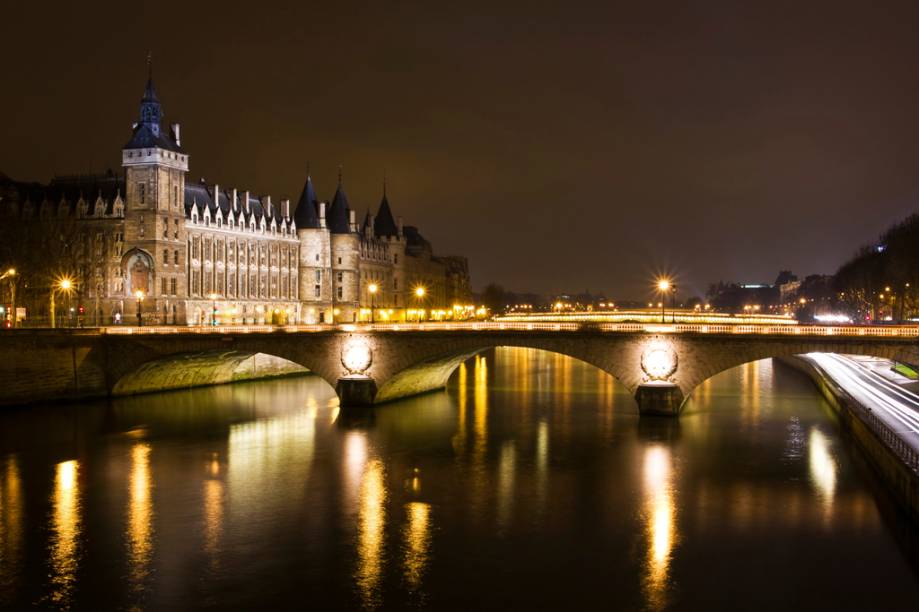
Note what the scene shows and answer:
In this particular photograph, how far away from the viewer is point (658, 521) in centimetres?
3759

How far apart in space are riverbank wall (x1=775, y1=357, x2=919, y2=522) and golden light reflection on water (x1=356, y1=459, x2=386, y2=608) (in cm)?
1898

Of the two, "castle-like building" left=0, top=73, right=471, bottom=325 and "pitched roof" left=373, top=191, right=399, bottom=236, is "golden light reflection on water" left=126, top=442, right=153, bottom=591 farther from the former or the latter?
"pitched roof" left=373, top=191, right=399, bottom=236

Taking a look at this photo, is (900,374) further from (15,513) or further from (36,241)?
(36,241)

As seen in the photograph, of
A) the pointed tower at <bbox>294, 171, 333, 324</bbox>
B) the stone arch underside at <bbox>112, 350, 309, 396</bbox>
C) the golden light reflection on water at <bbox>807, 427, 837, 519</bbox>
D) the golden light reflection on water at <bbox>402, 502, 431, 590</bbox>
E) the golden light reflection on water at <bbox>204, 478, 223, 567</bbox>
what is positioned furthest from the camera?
the pointed tower at <bbox>294, 171, 333, 324</bbox>

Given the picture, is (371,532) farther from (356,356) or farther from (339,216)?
(339,216)

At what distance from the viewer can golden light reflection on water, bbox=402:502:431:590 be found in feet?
103

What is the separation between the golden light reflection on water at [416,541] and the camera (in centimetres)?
3137

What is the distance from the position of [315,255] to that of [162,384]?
5926cm

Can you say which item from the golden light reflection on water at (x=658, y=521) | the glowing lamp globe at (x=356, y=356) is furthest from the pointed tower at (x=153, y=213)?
the golden light reflection on water at (x=658, y=521)

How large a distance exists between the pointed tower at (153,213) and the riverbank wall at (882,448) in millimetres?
67989

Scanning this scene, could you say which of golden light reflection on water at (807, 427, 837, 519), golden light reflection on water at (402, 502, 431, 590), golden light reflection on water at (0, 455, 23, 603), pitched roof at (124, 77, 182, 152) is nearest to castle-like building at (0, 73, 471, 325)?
pitched roof at (124, 77, 182, 152)

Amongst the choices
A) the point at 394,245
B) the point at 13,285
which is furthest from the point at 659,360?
the point at 394,245

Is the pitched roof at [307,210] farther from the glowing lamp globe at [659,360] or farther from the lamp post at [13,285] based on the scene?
the glowing lamp globe at [659,360]

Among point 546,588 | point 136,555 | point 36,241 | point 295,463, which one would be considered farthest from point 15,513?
point 36,241
